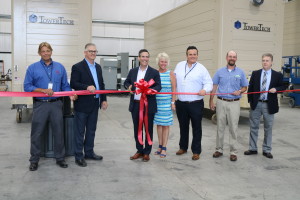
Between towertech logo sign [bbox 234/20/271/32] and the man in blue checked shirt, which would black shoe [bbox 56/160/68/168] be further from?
towertech logo sign [bbox 234/20/271/32]

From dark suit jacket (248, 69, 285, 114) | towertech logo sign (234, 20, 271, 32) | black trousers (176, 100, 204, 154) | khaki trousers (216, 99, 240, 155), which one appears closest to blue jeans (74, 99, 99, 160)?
black trousers (176, 100, 204, 154)

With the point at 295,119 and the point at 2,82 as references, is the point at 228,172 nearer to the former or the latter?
the point at 295,119

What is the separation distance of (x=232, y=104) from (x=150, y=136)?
48.5 inches

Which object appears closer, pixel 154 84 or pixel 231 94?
pixel 154 84

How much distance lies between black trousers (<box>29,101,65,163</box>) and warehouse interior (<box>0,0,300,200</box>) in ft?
0.73

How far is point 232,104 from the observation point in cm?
459

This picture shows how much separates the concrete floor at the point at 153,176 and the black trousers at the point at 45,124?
21cm

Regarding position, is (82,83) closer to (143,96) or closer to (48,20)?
(143,96)

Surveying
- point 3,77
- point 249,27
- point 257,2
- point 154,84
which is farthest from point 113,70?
point 154,84

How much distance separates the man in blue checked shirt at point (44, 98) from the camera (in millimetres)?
3941

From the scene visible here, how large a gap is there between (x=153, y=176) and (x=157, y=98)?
1.14 m

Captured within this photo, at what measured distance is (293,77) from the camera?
1162 centimetres

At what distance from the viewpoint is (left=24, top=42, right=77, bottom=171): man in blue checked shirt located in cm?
394

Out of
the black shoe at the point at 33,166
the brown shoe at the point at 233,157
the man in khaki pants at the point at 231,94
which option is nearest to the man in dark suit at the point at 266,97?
the man in khaki pants at the point at 231,94
